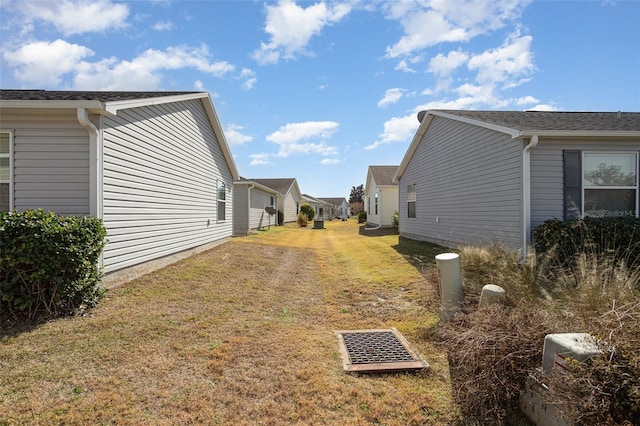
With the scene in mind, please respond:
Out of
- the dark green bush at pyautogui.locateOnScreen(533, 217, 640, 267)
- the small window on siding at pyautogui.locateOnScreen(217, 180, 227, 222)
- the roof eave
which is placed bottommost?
the dark green bush at pyautogui.locateOnScreen(533, 217, 640, 267)

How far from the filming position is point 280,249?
13484 mm

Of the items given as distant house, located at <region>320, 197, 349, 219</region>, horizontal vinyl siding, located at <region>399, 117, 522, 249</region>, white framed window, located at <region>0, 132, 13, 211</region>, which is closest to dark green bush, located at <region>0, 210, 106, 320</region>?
white framed window, located at <region>0, 132, 13, 211</region>

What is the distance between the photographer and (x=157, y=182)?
835 cm

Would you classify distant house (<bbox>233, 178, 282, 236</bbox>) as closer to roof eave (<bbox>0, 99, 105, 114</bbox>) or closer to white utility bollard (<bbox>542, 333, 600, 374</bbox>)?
roof eave (<bbox>0, 99, 105, 114</bbox>)

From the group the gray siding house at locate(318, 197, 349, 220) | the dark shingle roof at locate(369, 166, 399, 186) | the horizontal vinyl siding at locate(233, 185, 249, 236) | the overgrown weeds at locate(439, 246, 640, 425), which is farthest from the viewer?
the gray siding house at locate(318, 197, 349, 220)

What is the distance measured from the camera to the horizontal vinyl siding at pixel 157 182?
650 centimetres

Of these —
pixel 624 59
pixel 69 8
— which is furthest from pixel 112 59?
pixel 624 59

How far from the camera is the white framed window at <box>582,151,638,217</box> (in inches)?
325

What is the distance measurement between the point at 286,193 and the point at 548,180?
28.5 meters

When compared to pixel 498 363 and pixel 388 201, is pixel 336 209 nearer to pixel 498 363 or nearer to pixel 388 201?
pixel 388 201

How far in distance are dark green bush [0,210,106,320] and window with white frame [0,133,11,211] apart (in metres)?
2.03

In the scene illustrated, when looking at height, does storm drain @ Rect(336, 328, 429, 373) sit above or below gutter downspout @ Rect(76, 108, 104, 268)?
below

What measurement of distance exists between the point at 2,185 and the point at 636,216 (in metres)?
13.8

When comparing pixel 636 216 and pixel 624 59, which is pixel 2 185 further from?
pixel 624 59
